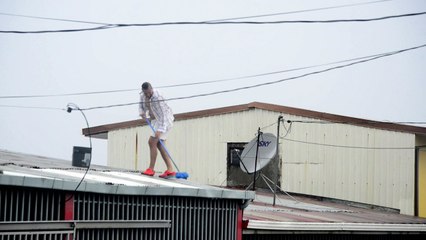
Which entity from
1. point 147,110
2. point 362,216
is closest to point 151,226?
point 147,110

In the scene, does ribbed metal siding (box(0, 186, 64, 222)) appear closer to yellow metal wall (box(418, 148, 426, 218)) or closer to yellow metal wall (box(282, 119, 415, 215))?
yellow metal wall (box(282, 119, 415, 215))

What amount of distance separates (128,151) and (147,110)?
12.8 meters

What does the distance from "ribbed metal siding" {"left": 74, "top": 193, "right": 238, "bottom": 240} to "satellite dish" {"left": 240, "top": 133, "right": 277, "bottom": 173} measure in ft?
20.2

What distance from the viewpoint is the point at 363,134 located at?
80.6ft

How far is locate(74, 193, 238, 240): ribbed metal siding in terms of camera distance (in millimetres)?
12172

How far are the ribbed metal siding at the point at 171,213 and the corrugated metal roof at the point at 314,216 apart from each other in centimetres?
84

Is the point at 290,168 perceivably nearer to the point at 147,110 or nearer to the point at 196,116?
the point at 196,116

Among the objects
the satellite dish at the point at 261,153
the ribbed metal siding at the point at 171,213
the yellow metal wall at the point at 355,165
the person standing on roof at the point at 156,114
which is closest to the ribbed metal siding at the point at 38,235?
the ribbed metal siding at the point at 171,213

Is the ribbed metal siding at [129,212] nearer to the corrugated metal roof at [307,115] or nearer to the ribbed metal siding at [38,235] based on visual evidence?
the ribbed metal siding at [38,235]

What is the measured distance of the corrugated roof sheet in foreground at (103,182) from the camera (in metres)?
11.2

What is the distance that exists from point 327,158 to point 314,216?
6.92m

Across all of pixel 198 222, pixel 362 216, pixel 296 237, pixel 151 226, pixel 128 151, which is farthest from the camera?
pixel 128 151

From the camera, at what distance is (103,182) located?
40.4ft

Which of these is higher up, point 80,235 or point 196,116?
point 196,116
